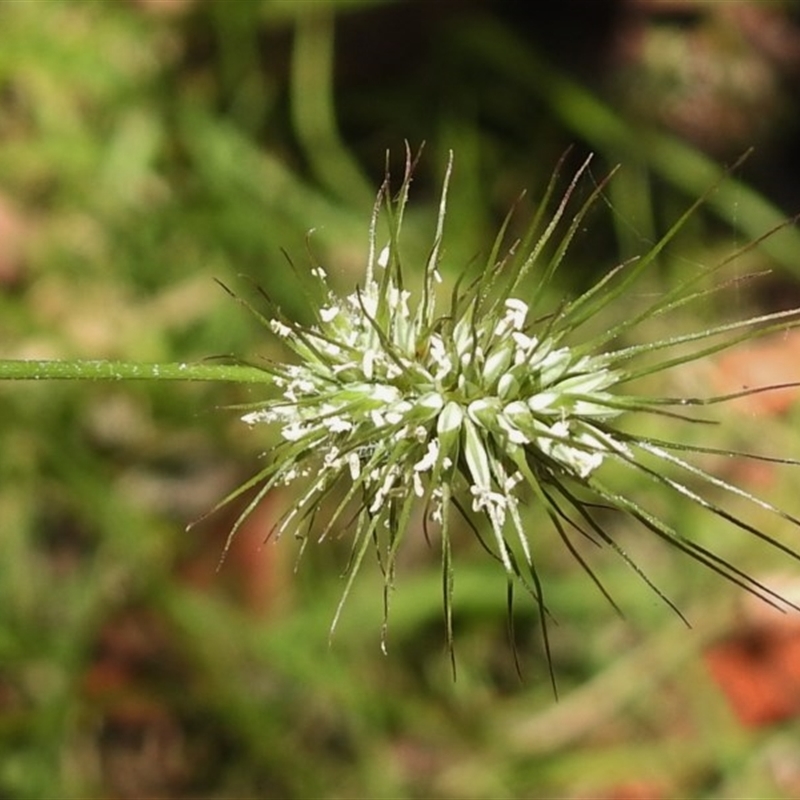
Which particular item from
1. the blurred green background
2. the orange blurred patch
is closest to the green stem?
the blurred green background

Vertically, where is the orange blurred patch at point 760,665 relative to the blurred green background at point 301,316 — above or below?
below

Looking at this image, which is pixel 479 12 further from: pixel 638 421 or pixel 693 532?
pixel 693 532

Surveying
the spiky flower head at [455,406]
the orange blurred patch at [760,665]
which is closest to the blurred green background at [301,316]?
the orange blurred patch at [760,665]

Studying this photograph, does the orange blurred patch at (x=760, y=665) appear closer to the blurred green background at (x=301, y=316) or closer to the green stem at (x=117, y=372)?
the blurred green background at (x=301, y=316)

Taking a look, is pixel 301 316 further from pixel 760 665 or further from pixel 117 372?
pixel 117 372

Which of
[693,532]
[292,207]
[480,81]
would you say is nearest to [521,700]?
[693,532]

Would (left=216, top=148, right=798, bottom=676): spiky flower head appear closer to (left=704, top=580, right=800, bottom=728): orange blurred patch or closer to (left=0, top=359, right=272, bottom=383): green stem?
(left=0, top=359, right=272, bottom=383): green stem

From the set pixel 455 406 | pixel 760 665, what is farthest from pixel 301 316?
pixel 455 406
